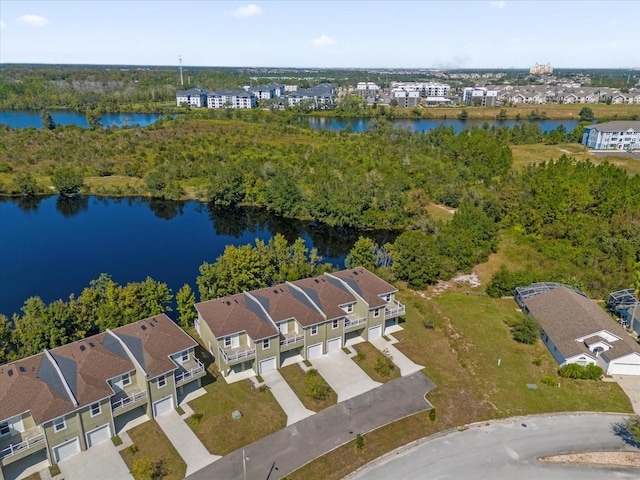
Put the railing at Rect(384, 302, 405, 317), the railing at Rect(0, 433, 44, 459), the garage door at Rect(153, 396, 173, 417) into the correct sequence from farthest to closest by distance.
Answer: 1. the railing at Rect(384, 302, 405, 317)
2. the garage door at Rect(153, 396, 173, 417)
3. the railing at Rect(0, 433, 44, 459)

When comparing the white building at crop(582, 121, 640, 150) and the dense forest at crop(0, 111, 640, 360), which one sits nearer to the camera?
the dense forest at crop(0, 111, 640, 360)

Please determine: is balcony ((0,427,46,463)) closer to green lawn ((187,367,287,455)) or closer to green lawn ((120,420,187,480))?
green lawn ((120,420,187,480))

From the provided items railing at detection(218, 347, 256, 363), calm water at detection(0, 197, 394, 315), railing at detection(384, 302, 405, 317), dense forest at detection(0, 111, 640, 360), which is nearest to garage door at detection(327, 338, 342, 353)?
railing at detection(384, 302, 405, 317)

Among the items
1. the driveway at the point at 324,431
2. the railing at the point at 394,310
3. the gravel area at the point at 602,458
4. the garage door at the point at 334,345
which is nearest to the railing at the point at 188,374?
the driveway at the point at 324,431

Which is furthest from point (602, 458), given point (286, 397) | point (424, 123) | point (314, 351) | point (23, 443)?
point (424, 123)

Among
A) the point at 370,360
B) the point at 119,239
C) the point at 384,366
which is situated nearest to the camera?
the point at 384,366

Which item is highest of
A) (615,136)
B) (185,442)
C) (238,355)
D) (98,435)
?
(615,136)

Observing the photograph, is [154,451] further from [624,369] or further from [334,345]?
[624,369]
